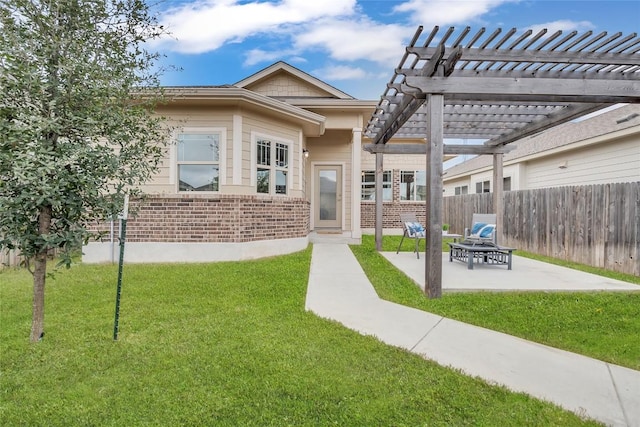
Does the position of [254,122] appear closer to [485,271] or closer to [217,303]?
[217,303]

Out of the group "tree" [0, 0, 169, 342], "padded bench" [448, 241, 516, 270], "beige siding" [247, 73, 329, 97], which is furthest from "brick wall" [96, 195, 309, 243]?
"beige siding" [247, 73, 329, 97]

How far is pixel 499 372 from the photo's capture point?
2754 millimetres

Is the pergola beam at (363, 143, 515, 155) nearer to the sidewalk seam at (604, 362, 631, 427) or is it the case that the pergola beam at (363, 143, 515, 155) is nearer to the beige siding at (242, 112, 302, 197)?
the beige siding at (242, 112, 302, 197)

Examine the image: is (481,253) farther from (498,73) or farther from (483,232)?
(498,73)

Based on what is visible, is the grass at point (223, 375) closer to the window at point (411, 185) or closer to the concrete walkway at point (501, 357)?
the concrete walkway at point (501, 357)

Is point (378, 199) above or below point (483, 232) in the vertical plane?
above

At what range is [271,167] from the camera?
8906mm

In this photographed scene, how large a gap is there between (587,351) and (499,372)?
Answer: 1.07 m

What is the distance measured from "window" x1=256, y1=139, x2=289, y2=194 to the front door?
3.50m

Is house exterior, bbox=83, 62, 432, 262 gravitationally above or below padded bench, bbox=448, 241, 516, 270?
above

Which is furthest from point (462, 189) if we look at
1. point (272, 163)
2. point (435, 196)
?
point (435, 196)

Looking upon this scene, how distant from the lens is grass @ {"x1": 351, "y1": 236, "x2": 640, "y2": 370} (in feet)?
10.8

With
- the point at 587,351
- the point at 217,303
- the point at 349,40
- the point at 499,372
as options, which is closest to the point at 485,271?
the point at 587,351

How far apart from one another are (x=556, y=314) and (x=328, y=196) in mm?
9310
